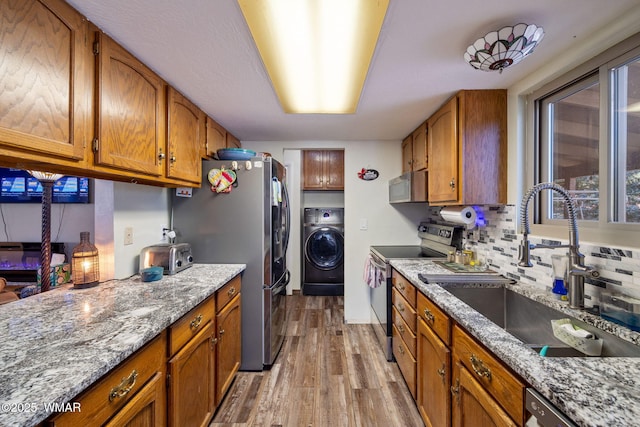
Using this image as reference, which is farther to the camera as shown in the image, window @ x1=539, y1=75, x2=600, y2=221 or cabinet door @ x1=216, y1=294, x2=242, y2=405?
cabinet door @ x1=216, y1=294, x2=242, y2=405

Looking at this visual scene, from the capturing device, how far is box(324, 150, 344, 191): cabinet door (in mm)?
3851

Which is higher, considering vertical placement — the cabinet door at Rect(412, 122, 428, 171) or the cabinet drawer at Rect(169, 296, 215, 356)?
the cabinet door at Rect(412, 122, 428, 171)

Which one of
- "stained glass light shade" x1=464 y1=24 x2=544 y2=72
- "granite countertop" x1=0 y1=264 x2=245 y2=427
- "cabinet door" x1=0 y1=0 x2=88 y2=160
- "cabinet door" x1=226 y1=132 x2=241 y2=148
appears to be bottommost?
"granite countertop" x1=0 y1=264 x2=245 y2=427

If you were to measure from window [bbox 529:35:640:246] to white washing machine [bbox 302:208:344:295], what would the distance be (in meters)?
2.57

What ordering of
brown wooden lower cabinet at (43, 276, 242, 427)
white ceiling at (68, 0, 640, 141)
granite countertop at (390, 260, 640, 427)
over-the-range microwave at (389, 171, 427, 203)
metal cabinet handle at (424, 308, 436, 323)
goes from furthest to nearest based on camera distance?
over-the-range microwave at (389, 171, 427, 203), metal cabinet handle at (424, 308, 436, 323), white ceiling at (68, 0, 640, 141), brown wooden lower cabinet at (43, 276, 242, 427), granite countertop at (390, 260, 640, 427)

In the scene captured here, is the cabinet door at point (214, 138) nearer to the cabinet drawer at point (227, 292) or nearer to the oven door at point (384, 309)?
the cabinet drawer at point (227, 292)

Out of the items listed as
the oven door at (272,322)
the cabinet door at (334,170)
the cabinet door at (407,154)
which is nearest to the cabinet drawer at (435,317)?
the oven door at (272,322)

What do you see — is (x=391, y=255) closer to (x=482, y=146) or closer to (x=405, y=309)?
(x=405, y=309)

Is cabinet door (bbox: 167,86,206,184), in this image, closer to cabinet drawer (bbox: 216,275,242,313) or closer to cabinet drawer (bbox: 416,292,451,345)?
cabinet drawer (bbox: 216,275,242,313)

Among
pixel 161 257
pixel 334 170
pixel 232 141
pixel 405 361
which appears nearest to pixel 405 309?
pixel 405 361

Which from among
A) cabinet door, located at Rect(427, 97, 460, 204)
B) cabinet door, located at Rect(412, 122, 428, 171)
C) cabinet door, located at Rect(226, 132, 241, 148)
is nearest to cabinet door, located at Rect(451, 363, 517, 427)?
cabinet door, located at Rect(427, 97, 460, 204)

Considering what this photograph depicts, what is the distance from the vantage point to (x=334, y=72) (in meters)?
1.48

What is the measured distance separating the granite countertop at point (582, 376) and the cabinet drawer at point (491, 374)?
5 cm

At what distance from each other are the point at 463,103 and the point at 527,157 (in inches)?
20.8
